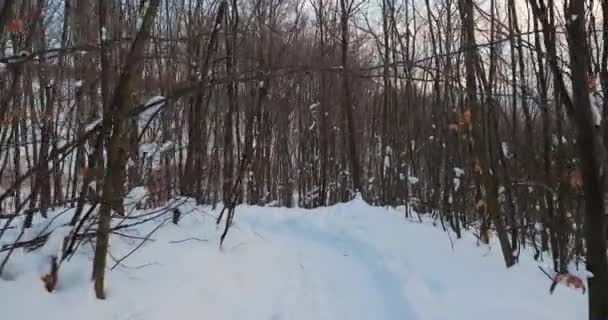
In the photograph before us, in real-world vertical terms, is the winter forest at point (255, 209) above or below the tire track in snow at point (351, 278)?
above

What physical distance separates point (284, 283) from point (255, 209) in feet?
15.8

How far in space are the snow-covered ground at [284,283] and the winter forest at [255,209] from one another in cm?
2

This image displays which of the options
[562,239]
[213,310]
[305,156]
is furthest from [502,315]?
[305,156]

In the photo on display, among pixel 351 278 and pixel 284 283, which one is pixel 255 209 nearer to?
pixel 351 278

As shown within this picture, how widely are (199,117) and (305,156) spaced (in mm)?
10552

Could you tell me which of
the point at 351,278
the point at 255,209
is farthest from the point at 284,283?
the point at 255,209

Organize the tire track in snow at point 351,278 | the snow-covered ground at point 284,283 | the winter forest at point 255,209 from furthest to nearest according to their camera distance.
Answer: the tire track in snow at point 351,278 < the snow-covered ground at point 284,283 < the winter forest at point 255,209

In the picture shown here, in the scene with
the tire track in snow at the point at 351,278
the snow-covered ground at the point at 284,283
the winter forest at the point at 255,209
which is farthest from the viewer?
the tire track in snow at the point at 351,278

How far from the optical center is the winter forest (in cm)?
243

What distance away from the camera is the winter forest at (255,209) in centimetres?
243

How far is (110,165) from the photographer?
9.55 ft

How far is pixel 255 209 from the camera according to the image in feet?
31.4

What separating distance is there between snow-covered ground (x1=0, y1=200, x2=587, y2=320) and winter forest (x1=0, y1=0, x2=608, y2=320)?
0.02 meters

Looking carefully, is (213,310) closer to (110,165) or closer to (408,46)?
(110,165)
